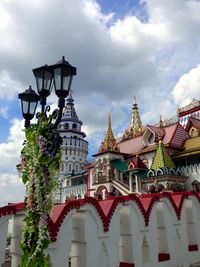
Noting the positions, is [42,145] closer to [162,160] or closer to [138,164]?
[162,160]

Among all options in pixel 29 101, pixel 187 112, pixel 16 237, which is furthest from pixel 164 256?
pixel 187 112

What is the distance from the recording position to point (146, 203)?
1198 cm

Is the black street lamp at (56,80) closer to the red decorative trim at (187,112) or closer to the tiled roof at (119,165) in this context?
the tiled roof at (119,165)

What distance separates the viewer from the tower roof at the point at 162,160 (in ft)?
81.2

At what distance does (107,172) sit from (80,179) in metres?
13.2

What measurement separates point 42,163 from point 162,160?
64.7 ft

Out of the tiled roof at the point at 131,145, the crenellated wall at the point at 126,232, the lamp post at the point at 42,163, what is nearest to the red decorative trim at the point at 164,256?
the crenellated wall at the point at 126,232

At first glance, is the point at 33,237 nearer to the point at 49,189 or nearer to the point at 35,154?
the point at 49,189

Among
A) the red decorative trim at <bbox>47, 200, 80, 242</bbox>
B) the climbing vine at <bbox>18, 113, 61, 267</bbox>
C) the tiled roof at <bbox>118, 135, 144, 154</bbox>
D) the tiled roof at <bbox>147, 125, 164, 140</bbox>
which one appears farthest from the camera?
the tiled roof at <bbox>118, 135, 144, 154</bbox>

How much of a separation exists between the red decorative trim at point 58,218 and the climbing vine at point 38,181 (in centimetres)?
202

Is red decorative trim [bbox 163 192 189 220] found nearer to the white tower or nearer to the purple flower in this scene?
the purple flower

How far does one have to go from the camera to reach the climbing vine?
5.96 m

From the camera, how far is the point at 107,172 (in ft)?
96.6

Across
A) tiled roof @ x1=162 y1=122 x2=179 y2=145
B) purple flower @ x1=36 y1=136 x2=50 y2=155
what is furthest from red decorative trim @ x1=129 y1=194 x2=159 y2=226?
tiled roof @ x1=162 y1=122 x2=179 y2=145
